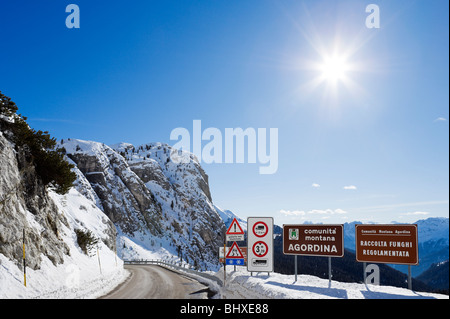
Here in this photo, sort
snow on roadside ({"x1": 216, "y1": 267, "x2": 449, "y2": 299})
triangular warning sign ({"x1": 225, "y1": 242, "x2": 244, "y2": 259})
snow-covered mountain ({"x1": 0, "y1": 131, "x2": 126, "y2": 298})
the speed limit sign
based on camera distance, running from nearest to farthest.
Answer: snow on roadside ({"x1": 216, "y1": 267, "x2": 449, "y2": 299})
snow-covered mountain ({"x1": 0, "y1": 131, "x2": 126, "y2": 298})
the speed limit sign
triangular warning sign ({"x1": 225, "y1": 242, "x2": 244, "y2": 259})

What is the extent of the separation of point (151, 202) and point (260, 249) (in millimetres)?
123385

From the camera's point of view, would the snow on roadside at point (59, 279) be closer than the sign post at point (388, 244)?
Yes

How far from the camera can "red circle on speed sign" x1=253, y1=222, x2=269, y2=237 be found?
15219 mm

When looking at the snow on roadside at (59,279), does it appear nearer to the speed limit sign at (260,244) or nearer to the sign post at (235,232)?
the sign post at (235,232)

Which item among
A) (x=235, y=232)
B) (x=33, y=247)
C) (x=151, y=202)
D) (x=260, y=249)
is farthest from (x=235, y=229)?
(x=151, y=202)

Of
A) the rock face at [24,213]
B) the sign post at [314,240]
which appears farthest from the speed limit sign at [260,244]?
the rock face at [24,213]

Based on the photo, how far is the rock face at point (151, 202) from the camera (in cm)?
11038

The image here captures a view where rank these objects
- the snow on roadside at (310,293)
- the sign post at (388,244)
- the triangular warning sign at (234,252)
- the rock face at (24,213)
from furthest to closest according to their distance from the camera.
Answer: the sign post at (388,244)
the rock face at (24,213)
the triangular warning sign at (234,252)
the snow on roadside at (310,293)

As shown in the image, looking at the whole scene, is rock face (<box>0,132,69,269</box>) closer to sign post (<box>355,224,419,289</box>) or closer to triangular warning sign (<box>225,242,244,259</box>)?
triangular warning sign (<box>225,242,244,259</box>)

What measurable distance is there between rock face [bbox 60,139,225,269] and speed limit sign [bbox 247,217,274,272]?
9354 cm

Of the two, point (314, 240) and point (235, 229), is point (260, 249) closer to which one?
point (235, 229)

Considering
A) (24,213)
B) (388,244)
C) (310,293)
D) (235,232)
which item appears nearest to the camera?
(310,293)

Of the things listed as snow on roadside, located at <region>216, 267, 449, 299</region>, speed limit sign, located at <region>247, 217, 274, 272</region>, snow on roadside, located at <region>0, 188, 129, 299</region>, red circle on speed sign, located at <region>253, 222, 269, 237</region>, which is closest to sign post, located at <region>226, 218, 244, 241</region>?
speed limit sign, located at <region>247, 217, 274, 272</region>

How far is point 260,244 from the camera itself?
15.3 m
